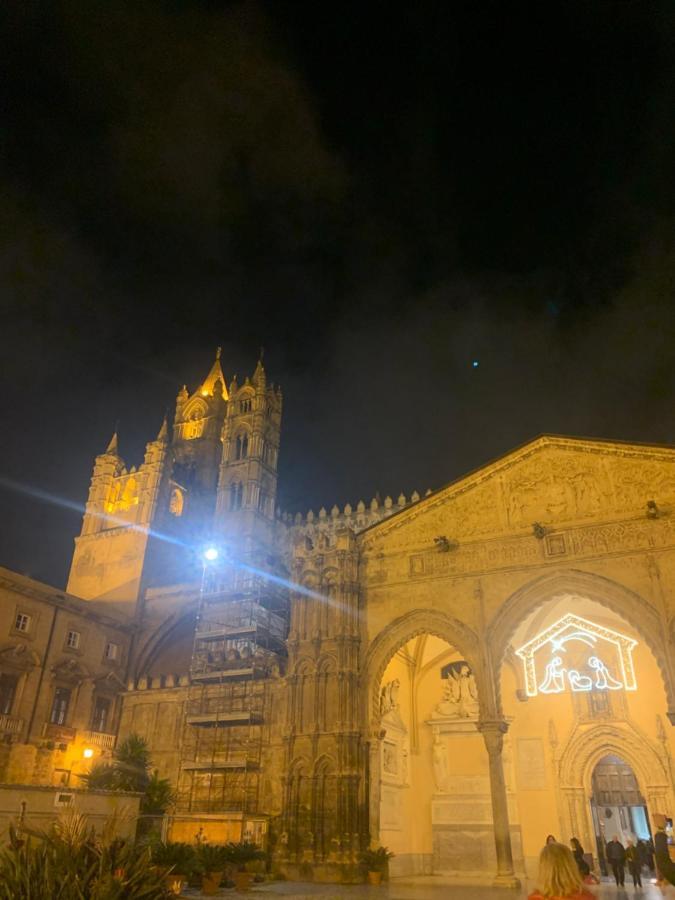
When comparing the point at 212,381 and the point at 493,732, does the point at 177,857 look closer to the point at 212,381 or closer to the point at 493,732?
the point at 493,732

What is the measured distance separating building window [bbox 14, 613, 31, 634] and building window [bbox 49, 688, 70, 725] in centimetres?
346

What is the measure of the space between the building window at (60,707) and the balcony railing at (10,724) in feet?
6.82

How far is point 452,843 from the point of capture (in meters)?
23.2

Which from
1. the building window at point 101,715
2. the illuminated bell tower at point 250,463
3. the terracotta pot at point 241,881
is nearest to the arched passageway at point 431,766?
the terracotta pot at point 241,881

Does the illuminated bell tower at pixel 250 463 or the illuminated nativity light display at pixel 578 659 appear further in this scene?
the illuminated bell tower at pixel 250 463

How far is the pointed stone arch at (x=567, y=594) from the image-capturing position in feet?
63.5

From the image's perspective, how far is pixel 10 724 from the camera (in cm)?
2880

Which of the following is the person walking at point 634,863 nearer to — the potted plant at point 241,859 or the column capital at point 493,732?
the column capital at point 493,732

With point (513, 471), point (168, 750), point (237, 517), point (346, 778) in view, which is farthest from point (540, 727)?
point (237, 517)

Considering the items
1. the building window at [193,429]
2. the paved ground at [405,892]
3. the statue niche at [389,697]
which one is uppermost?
the building window at [193,429]

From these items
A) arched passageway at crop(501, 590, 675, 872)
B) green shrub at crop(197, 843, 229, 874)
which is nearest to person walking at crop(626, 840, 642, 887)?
arched passageway at crop(501, 590, 675, 872)

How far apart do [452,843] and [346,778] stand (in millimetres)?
5546

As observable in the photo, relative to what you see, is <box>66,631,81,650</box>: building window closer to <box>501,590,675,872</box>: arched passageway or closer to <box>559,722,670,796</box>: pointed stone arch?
<box>501,590,675,872</box>: arched passageway

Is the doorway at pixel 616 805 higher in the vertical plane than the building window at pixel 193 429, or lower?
lower
